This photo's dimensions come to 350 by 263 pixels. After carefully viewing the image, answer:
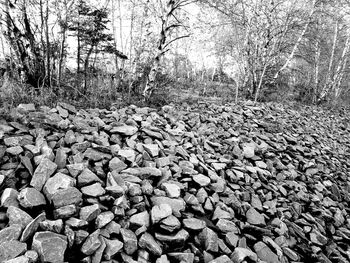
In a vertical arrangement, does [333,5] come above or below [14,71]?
above

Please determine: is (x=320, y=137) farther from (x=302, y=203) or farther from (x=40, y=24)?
(x=40, y=24)

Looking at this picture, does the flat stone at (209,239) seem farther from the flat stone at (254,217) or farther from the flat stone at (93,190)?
the flat stone at (93,190)

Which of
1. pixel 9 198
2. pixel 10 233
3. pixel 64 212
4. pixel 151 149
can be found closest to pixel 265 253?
pixel 151 149

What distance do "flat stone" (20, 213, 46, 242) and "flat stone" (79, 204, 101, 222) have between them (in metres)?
0.27

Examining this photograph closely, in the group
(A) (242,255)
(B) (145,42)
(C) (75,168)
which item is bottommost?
(A) (242,255)

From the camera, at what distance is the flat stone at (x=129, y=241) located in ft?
5.56

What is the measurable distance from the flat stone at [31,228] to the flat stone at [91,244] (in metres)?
0.37

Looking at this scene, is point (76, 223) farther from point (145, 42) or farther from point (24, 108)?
point (145, 42)

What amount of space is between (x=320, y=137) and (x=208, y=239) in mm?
5301

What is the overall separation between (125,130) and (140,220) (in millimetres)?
1491

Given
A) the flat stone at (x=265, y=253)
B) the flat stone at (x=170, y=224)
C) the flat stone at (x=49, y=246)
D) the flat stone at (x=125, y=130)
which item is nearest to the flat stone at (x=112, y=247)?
the flat stone at (x=49, y=246)

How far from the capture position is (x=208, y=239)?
1.99m

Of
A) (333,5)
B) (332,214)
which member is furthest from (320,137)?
(333,5)

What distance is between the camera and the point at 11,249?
138 centimetres
